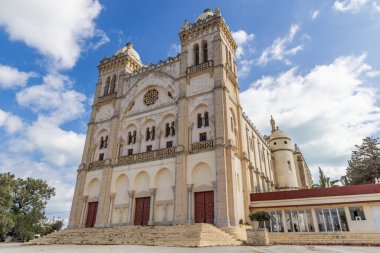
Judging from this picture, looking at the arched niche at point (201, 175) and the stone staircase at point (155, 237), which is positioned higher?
the arched niche at point (201, 175)

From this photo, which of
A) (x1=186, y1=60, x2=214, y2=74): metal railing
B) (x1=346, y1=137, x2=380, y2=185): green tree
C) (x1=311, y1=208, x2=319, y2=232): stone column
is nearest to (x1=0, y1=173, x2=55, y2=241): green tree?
(x1=186, y1=60, x2=214, y2=74): metal railing

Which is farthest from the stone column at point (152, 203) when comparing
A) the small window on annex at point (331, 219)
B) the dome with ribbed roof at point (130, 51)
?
the dome with ribbed roof at point (130, 51)

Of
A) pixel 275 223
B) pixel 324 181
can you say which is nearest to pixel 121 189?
pixel 275 223

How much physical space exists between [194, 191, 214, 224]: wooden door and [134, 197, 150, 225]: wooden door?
5247mm

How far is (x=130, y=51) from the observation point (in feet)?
122

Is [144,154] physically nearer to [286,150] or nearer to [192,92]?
[192,92]

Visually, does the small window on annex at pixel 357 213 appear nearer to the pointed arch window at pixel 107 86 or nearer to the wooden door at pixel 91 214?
the wooden door at pixel 91 214

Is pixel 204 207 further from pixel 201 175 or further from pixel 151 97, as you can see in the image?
pixel 151 97

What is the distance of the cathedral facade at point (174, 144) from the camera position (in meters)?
22.5

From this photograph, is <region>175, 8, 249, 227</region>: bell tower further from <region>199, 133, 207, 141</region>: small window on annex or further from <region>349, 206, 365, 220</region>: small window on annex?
<region>349, 206, 365, 220</region>: small window on annex

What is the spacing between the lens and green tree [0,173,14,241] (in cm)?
3295

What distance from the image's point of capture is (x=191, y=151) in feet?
79.5

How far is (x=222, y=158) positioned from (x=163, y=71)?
45.5 feet

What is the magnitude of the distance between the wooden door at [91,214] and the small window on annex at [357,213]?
23.9m
